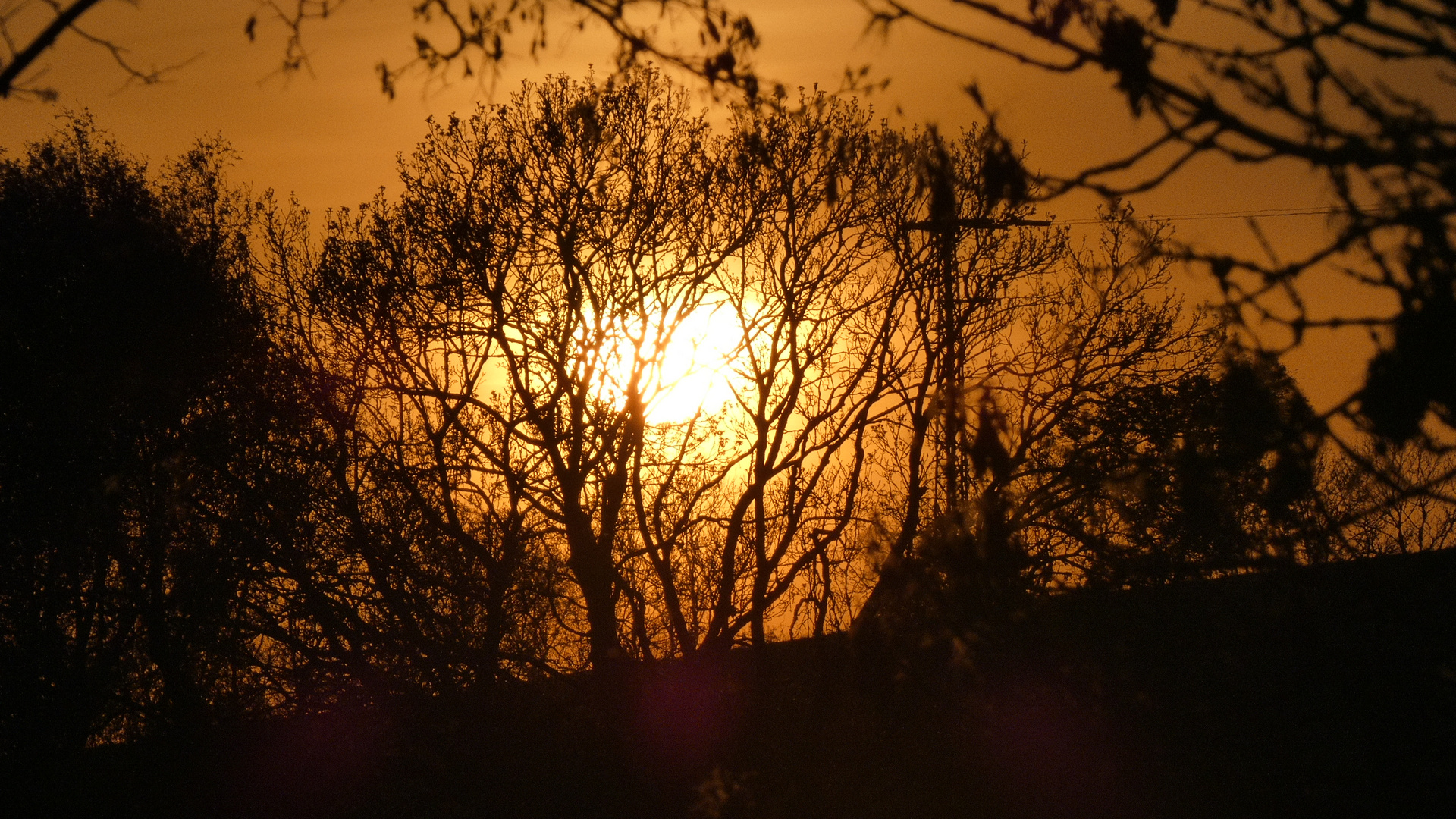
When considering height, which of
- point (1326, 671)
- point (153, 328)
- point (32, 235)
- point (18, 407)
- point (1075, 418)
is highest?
point (32, 235)

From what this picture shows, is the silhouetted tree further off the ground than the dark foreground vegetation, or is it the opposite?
the silhouetted tree

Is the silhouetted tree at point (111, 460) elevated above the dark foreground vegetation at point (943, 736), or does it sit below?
above

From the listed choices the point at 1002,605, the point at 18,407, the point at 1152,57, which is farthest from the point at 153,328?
the point at 1152,57

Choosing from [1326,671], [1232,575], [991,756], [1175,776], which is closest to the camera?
[1232,575]

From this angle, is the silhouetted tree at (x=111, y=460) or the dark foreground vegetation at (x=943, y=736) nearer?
the dark foreground vegetation at (x=943, y=736)

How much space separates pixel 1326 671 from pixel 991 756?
3.50 metres

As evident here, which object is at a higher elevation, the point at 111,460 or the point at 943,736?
the point at 111,460

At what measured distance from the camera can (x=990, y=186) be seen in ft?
8.31

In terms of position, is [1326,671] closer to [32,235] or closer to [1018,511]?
[1018,511]

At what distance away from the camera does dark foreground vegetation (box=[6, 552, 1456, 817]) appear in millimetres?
9250

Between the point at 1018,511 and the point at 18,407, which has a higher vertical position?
the point at 18,407

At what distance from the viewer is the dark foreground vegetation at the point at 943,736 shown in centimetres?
925

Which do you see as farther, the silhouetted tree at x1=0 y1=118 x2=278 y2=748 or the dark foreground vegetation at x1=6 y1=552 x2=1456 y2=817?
the silhouetted tree at x1=0 y1=118 x2=278 y2=748

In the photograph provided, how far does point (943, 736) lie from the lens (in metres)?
11.7
